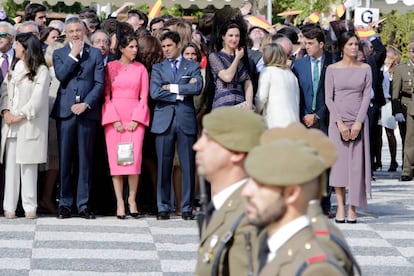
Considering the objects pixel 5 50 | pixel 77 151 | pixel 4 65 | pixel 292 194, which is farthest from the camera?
pixel 5 50

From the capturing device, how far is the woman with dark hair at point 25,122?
41.9 ft

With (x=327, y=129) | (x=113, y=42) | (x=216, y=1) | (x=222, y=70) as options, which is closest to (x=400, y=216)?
(x=327, y=129)

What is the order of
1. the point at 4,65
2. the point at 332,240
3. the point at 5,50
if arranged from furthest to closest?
the point at 5,50 < the point at 4,65 < the point at 332,240

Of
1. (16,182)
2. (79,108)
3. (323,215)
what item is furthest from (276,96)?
(323,215)

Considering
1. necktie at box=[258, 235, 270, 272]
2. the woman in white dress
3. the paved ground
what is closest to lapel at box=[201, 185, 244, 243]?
necktie at box=[258, 235, 270, 272]

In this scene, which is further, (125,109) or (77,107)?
(125,109)

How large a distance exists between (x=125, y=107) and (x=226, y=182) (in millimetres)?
7665

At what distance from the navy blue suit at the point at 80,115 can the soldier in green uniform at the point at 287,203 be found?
863cm

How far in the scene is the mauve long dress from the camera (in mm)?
12961

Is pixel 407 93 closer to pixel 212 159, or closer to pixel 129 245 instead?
pixel 129 245

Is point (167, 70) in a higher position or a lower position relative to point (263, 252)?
higher

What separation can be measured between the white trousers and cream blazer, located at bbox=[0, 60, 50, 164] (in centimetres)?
12

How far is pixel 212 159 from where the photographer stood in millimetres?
5312

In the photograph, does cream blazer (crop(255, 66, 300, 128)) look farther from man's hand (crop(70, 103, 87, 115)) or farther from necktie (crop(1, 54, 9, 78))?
necktie (crop(1, 54, 9, 78))
